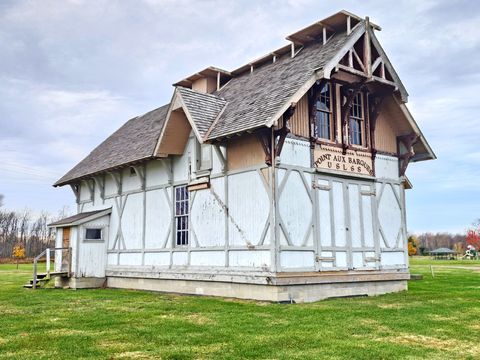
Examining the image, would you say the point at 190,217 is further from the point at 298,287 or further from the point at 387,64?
the point at 387,64

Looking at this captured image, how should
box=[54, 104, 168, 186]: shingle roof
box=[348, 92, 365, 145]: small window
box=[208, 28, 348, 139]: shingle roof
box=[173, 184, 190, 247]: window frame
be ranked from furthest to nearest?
box=[54, 104, 168, 186]: shingle roof
box=[173, 184, 190, 247]: window frame
box=[348, 92, 365, 145]: small window
box=[208, 28, 348, 139]: shingle roof

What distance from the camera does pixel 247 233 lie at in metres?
15.0

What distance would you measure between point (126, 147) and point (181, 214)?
5978 mm

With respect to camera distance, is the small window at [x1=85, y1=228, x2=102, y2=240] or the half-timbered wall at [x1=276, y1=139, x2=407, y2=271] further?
the small window at [x1=85, y1=228, x2=102, y2=240]

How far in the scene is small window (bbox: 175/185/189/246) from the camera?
17.8 m

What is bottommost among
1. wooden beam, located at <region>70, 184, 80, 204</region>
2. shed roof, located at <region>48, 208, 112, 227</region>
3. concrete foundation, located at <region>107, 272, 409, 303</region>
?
concrete foundation, located at <region>107, 272, 409, 303</region>

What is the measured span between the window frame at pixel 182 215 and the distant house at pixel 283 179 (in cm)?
6

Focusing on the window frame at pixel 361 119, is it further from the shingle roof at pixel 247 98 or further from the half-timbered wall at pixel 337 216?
the shingle roof at pixel 247 98

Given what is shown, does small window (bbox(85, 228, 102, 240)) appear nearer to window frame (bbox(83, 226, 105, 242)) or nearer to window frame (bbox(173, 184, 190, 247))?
window frame (bbox(83, 226, 105, 242))

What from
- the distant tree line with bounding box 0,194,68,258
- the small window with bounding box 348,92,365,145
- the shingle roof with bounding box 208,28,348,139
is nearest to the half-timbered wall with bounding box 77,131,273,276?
the shingle roof with bounding box 208,28,348,139

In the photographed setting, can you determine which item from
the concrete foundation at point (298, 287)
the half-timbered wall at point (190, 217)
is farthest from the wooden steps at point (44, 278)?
the concrete foundation at point (298, 287)

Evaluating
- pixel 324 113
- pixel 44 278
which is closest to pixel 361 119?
pixel 324 113

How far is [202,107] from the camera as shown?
54.2ft

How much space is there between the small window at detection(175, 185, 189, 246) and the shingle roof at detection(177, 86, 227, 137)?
303cm
